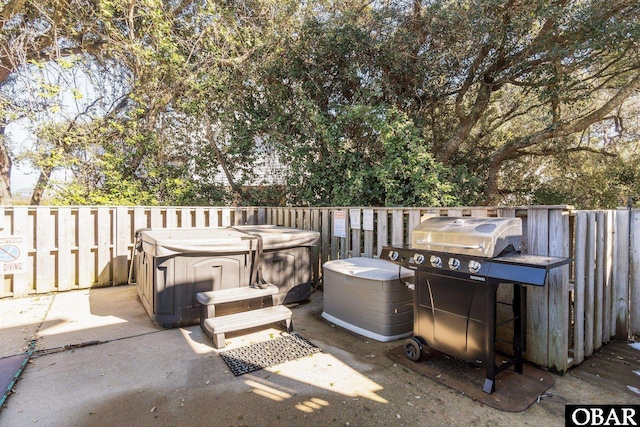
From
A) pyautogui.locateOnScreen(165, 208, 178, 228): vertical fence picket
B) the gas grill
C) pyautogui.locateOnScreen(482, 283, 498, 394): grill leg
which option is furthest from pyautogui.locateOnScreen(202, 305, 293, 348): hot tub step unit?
pyautogui.locateOnScreen(165, 208, 178, 228): vertical fence picket

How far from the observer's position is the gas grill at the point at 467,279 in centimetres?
213

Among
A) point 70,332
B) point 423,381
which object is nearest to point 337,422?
point 423,381

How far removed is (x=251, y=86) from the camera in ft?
24.9

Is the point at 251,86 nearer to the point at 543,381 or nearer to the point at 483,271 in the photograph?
the point at 483,271

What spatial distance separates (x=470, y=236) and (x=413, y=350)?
1.12 meters

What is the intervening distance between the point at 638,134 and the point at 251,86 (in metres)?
9.78

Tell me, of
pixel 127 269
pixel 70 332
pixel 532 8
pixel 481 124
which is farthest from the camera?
pixel 481 124

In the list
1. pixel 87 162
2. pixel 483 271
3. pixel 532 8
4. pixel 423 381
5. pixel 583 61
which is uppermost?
pixel 532 8

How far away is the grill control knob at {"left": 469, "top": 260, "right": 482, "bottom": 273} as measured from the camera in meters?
2.14

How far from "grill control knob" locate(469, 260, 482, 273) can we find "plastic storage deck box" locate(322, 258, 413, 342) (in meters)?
0.88

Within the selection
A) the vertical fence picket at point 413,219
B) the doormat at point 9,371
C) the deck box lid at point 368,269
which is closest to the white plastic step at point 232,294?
the deck box lid at point 368,269

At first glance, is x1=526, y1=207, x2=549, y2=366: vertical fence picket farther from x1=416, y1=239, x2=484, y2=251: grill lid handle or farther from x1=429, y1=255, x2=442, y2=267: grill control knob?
x1=429, y1=255, x2=442, y2=267: grill control knob

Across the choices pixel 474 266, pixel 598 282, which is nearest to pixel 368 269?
pixel 474 266

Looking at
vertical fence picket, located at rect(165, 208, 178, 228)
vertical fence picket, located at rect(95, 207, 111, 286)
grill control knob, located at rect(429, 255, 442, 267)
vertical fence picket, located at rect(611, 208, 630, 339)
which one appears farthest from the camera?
vertical fence picket, located at rect(165, 208, 178, 228)
